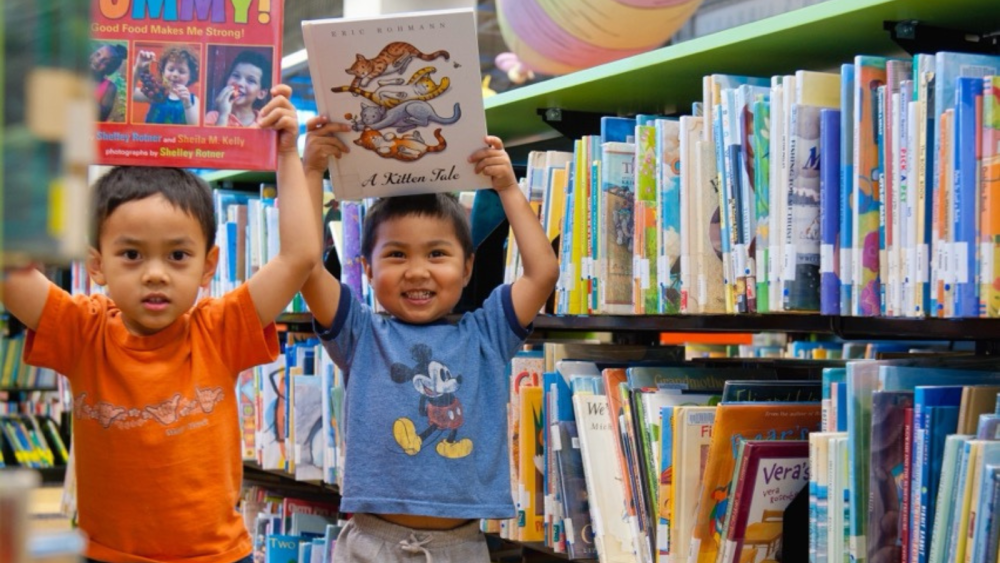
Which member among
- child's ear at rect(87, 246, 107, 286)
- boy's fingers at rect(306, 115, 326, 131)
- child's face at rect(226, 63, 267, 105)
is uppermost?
child's face at rect(226, 63, 267, 105)

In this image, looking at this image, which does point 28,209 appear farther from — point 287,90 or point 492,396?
point 492,396

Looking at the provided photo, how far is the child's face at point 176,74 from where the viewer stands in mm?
1666

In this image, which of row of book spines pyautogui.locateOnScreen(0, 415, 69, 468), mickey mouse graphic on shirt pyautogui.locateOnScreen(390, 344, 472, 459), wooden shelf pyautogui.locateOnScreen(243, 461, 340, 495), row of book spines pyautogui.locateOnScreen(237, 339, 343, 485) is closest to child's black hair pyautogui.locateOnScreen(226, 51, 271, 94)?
mickey mouse graphic on shirt pyautogui.locateOnScreen(390, 344, 472, 459)

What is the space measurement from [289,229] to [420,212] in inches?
12.6

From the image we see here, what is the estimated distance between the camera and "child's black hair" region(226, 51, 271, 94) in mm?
1706

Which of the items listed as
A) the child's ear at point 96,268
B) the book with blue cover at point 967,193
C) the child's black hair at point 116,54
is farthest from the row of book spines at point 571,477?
the child's black hair at point 116,54

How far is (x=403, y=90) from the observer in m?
1.88

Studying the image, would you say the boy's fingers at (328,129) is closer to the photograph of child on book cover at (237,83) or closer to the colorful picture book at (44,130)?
the photograph of child on book cover at (237,83)

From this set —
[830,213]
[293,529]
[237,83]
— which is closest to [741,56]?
[830,213]

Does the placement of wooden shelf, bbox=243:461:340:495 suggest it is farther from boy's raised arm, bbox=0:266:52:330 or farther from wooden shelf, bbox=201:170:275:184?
boy's raised arm, bbox=0:266:52:330

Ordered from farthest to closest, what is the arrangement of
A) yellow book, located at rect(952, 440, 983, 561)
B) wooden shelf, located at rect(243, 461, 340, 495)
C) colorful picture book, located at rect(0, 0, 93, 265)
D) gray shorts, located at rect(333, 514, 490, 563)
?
wooden shelf, located at rect(243, 461, 340, 495), gray shorts, located at rect(333, 514, 490, 563), yellow book, located at rect(952, 440, 983, 561), colorful picture book, located at rect(0, 0, 93, 265)

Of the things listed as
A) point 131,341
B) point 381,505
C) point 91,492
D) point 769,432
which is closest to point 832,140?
point 769,432

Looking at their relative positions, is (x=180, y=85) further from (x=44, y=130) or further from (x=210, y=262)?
(x=44, y=130)

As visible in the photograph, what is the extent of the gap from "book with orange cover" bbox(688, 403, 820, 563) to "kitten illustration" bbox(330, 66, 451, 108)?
2.23 ft
